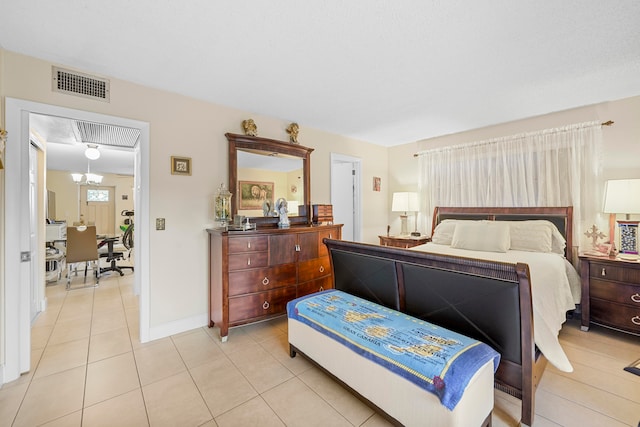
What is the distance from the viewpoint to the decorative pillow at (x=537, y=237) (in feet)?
10.1

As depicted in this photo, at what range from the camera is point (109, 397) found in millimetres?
1833

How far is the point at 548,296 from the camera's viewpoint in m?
2.09

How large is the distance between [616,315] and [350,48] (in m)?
3.56

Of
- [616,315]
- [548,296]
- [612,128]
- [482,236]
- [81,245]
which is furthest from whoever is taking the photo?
[81,245]

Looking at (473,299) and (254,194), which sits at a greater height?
(254,194)

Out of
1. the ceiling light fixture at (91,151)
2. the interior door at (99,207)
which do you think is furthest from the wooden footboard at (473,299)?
the interior door at (99,207)

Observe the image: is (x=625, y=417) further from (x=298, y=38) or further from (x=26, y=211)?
(x=26, y=211)

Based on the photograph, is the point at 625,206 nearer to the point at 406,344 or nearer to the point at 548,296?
the point at 548,296

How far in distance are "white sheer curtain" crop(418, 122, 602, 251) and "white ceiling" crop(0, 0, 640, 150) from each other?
19.0 inches

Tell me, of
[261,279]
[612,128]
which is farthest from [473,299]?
[612,128]

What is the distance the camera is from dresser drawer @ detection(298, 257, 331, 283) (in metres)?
3.09

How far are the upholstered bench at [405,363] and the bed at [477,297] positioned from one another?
168 mm

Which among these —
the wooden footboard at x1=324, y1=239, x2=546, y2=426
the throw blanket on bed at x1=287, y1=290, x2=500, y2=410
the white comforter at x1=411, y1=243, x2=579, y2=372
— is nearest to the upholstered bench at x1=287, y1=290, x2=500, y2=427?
the throw blanket on bed at x1=287, y1=290, x2=500, y2=410

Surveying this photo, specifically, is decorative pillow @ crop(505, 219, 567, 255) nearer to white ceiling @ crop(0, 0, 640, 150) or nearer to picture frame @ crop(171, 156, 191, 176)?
white ceiling @ crop(0, 0, 640, 150)
